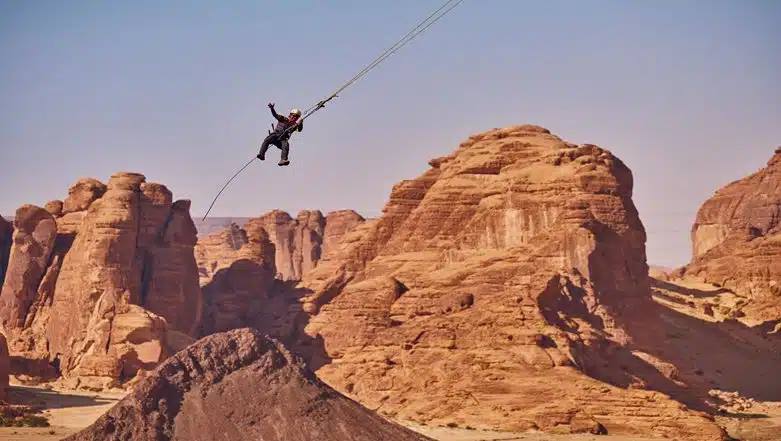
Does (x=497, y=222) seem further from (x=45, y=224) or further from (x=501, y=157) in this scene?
(x=45, y=224)

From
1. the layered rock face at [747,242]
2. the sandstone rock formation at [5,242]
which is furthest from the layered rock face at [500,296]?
the layered rock face at [747,242]

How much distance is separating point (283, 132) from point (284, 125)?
0.53ft

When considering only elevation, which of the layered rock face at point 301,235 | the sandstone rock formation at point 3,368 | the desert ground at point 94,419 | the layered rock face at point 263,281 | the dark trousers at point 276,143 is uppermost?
the layered rock face at point 301,235

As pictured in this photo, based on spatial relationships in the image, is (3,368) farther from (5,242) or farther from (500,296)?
(5,242)

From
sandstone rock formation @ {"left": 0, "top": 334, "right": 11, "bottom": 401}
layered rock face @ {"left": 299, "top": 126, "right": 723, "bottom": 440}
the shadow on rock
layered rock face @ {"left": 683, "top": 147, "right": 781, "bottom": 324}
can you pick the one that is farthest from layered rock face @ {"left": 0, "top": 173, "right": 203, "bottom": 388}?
layered rock face @ {"left": 683, "top": 147, "right": 781, "bottom": 324}

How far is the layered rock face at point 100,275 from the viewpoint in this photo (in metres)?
92.4

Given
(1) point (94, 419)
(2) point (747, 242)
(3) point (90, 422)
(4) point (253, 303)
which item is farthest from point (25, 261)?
(2) point (747, 242)

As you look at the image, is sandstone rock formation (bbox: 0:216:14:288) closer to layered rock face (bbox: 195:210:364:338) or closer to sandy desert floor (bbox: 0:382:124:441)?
layered rock face (bbox: 195:210:364:338)

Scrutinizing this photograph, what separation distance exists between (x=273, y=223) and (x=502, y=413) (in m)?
87.9

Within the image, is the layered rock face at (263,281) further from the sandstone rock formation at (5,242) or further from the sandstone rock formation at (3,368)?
the sandstone rock formation at (3,368)

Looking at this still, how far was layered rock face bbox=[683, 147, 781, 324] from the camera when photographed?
117625mm

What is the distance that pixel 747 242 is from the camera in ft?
434

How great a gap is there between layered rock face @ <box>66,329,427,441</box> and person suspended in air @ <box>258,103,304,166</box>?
41.4 feet

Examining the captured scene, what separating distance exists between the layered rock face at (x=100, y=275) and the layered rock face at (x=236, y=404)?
43790mm
